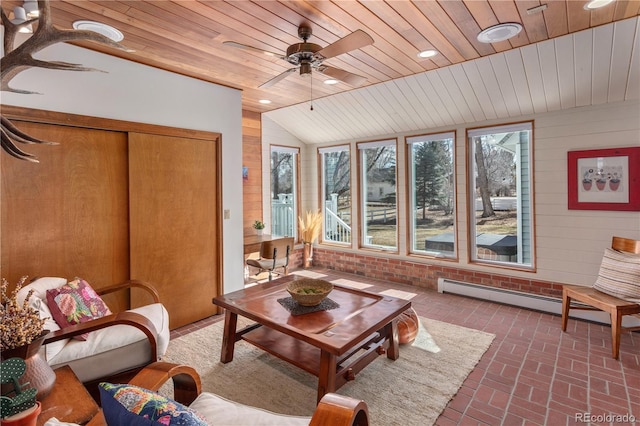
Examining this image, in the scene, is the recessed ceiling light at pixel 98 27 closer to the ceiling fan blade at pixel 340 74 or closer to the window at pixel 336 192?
the ceiling fan blade at pixel 340 74

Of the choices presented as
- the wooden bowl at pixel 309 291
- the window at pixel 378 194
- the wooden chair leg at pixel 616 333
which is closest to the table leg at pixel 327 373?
the wooden bowl at pixel 309 291

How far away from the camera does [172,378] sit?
1600 mm

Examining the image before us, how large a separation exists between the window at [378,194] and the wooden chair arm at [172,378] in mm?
4136

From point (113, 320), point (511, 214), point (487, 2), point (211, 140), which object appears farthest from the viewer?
point (511, 214)

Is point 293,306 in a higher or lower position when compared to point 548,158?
lower

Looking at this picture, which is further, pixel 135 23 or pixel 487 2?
pixel 135 23

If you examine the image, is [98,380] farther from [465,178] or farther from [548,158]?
[548,158]

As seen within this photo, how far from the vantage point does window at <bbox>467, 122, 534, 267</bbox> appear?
414 centimetres

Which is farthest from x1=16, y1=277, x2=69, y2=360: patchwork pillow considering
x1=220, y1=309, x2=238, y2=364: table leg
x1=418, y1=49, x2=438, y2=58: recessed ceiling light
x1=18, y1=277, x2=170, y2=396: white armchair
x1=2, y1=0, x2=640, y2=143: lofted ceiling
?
x1=418, y1=49, x2=438, y2=58: recessed ceiling light

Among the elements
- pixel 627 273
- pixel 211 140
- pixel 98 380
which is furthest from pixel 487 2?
pixel 98 380

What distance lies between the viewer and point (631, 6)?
2318 mm

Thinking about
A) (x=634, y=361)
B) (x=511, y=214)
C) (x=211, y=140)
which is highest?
(x=211, y=140)

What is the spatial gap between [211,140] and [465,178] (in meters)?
3.33

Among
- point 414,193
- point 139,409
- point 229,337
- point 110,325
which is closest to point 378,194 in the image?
point 414,193
